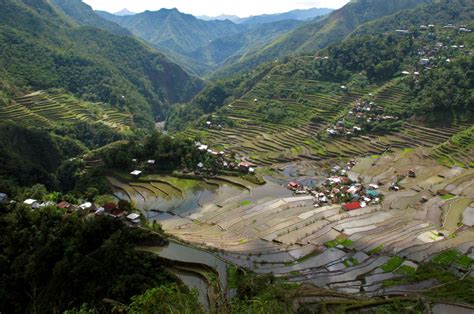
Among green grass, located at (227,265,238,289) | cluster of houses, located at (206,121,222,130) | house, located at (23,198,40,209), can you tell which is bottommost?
green grass, located at (227,265,238,289)

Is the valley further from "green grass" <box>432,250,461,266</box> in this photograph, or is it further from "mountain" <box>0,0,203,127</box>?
"mountain" <box>0,0,203,127</box>

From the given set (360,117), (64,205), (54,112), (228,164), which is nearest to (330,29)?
(360,117)

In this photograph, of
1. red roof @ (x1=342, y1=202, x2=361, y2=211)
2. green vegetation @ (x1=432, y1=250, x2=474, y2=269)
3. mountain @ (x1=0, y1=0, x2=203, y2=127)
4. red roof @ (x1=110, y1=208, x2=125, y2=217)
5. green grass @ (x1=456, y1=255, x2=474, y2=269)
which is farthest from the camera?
mountain @ (x1=0, y1=0, x2=203, y2=127)

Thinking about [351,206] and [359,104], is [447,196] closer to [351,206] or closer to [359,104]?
[351,206]

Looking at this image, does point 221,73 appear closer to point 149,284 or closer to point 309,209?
point 309,209

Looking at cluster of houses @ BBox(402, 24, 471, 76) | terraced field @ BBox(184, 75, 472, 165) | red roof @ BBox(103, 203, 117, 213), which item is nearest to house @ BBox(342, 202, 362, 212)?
terraced field @ BBox(184, 75, 472, 165)

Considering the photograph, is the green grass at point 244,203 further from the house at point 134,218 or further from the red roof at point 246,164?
the house at point 134,218
